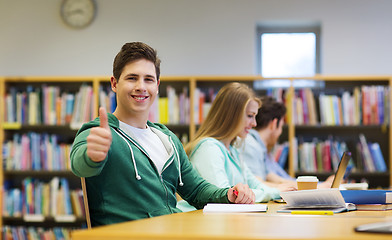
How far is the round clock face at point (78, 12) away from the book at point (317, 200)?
3.99m

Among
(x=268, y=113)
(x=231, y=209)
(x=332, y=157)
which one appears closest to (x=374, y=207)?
(x=231, y=209)

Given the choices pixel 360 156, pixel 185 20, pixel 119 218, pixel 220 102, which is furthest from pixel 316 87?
pixel 119 218

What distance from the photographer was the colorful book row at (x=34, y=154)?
4.82m

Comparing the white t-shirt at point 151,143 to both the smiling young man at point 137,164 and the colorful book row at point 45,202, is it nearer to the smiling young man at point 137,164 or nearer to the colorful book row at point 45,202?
A: the smiling young man at point 137,164

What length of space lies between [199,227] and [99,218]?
690mm

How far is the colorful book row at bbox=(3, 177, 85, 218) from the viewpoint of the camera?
4770mm

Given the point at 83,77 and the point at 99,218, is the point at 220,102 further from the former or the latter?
the point at 83,77

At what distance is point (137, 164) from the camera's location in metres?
1.73

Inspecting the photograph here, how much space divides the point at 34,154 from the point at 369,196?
3632 mm

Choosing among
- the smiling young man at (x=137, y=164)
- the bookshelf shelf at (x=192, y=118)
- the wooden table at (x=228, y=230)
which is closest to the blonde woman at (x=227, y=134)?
the smiling young man at (x=137, y=164)

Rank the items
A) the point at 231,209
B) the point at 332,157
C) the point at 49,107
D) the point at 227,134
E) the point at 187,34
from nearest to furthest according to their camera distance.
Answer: the point at 231,209, the point at 227,134, the point at 332,157, the point at 49,107, the point at 187,34

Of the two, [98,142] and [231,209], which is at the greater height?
[98,142]

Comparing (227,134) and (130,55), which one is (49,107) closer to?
(227,134)

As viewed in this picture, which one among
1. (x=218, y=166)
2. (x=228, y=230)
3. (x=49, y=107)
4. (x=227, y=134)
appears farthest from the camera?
(x=49, y=107)
